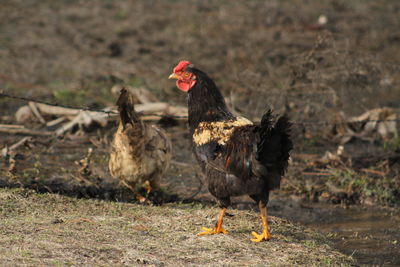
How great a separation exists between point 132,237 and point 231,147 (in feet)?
3.74

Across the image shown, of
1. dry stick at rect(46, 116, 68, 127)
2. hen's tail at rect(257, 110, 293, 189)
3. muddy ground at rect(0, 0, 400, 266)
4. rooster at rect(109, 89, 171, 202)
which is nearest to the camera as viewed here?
hen's tail at rect(257, 110, 293, 189)

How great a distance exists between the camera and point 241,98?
10695mm

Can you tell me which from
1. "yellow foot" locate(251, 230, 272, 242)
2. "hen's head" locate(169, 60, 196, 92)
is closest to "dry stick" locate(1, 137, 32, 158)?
"hen's head" locate(169, 60, 196, 92)

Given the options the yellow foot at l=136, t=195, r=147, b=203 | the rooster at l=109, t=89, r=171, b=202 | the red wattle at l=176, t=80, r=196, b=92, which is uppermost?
the red wattle at l=176, t=80, r=196, b=92

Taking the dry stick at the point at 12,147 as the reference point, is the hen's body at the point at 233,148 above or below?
above

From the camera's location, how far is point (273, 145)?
4719 mm

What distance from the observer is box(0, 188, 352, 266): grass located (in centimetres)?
440

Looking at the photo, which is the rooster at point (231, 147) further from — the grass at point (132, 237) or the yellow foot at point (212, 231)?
the grass at point (132, 237)

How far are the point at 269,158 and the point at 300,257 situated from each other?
85cm

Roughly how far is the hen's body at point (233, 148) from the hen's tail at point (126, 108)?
3.25ft

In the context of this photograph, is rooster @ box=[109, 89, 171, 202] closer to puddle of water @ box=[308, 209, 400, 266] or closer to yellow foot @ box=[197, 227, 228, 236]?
yellow foot @ box=[197, 227, 228, 236]

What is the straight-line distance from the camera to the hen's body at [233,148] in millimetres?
4727

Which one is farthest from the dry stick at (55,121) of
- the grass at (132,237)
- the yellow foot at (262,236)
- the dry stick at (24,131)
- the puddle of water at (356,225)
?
the yellow foot at (262,236)

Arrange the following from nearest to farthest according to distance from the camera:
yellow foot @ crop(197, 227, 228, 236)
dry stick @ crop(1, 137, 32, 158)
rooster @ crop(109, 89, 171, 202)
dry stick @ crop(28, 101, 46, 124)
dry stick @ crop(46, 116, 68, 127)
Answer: yellow foot @ crop(197, 227, 228, 236) → rooster @ crop(109, 89, 171, 202) → dry stick @ crop(1, 137, 32, 158) → dry stick @ crop(46, 116, 68, 127) → dry stick @ crop(28, 101, 46, 124)
